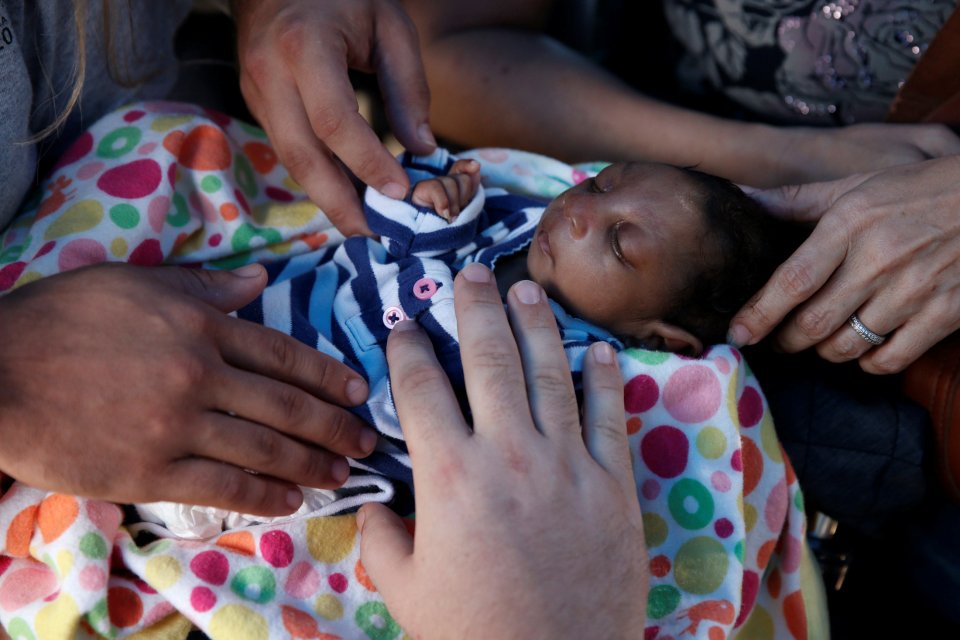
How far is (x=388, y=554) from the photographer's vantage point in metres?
0.83

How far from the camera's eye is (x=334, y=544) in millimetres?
986

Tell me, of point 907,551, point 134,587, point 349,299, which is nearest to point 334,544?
point 134,587

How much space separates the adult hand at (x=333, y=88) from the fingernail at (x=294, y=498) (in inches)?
18.0

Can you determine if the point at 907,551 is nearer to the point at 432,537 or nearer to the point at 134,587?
the point at 432,537

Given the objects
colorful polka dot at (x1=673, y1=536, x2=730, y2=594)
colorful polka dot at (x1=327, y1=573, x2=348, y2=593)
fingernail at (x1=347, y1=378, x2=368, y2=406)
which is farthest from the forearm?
colorful polka dot at (x1=327, y1=573, x2=348, y2=593)

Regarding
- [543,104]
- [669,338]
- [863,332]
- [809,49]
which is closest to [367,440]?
[669,338]

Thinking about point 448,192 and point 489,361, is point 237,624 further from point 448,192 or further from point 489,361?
point 448,192

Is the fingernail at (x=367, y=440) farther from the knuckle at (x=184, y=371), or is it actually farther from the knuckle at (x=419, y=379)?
the knuckle at (x=184, y=371)

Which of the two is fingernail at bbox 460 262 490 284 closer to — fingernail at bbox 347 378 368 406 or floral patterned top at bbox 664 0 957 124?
fingernail at bbox 347 378 368 406

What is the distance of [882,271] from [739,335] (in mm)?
196

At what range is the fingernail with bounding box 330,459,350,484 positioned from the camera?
0.89 metres

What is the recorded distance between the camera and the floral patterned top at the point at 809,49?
1323 mm

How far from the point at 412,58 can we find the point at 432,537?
730 mm

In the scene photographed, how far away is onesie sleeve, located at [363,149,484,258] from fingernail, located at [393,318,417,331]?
196 millimetres
